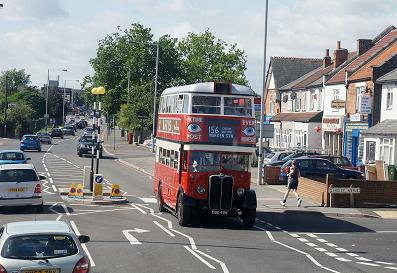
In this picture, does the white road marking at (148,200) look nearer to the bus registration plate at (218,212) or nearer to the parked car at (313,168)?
the bus registration plate at (218,212)

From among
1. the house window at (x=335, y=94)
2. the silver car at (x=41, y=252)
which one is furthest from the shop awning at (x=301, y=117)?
the silver car at (x=41, y=252)

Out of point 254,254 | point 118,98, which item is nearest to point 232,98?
point 254,254

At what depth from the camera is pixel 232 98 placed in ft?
79.0

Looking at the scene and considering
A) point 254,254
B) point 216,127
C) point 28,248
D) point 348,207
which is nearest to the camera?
point 28,248

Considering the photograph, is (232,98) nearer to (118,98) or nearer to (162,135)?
(162,135)

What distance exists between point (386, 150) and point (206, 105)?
2419 centimetres

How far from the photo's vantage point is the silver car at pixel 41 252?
1178 cm

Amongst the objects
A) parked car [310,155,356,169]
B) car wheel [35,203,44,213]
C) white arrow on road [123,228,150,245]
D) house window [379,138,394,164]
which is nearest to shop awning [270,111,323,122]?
house window [379,138,394,164]

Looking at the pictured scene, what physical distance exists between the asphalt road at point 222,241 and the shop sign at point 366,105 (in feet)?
74.6

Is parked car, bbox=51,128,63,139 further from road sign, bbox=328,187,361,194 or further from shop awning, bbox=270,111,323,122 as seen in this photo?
road sign, bbox=328,187,361,194

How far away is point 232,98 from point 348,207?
28.9 feet

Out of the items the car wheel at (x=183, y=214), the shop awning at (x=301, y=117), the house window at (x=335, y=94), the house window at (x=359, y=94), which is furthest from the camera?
the shop awning at (x=301, y=117)

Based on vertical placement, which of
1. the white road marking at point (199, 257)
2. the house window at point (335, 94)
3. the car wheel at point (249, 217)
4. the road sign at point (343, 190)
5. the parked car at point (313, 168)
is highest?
the house window at point (335, 94)

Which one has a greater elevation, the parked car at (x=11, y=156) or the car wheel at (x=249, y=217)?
the parked car at (x=11, y=156)
